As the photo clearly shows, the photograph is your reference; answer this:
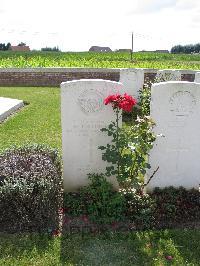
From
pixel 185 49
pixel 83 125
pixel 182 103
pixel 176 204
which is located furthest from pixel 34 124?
pixel 185 49

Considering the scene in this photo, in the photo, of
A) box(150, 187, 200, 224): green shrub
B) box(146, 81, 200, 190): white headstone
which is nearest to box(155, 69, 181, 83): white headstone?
box(146, 81, 200, 190): white headstone

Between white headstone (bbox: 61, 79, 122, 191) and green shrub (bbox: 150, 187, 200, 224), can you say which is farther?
white headstone (bbox: 61, 79, 122, 191)

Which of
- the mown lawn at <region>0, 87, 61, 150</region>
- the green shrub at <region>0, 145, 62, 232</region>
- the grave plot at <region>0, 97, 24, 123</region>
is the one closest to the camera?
the green shrub at <region>0, 145, 62, 232</region>

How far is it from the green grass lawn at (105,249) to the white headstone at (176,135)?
3.22ft

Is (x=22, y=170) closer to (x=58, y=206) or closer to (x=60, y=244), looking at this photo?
(x=58, y=206)

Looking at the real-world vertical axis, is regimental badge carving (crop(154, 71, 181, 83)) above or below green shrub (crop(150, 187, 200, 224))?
above

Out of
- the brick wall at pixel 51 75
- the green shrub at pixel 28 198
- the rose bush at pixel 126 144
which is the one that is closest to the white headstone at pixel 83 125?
the rose bush at pixel 126 144

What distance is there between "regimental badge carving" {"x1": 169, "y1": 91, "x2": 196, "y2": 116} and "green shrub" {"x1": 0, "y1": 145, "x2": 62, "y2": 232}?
1.80m

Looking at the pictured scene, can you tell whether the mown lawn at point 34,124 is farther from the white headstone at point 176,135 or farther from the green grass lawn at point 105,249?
the green grass lawn at point 105,249

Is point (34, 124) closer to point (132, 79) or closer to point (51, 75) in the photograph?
point (132, 79)

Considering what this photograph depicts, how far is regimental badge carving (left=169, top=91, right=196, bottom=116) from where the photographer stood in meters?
4.90

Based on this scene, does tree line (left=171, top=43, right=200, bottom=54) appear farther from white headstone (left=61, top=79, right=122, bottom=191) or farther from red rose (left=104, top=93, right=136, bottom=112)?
red rose (left=104, top=93, right=136, bottom=112)

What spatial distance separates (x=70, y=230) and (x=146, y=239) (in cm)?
91

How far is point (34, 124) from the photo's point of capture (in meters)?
9.19
